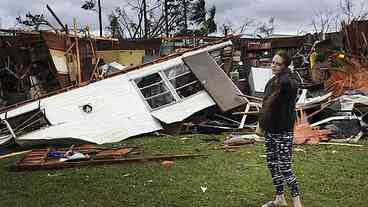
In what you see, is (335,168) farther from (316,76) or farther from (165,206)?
(316,76)

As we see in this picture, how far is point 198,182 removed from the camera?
6039 millimetres

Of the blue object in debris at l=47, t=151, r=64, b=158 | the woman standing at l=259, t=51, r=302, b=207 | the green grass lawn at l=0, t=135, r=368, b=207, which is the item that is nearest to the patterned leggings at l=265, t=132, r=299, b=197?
the woman standing at l=259, t=51, r=302, b=207

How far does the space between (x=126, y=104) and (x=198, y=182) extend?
5130 mm

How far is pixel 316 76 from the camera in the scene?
14.9 m

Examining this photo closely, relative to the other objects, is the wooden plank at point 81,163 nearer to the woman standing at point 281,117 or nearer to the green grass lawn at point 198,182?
Answer: the green grass lawn at point 198,182

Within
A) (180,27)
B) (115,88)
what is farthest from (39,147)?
(180,27)

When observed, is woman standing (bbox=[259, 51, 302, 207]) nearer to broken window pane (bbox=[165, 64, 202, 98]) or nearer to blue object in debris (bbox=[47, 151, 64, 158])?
blue object in debris (bbox=[47, 151, 64, 158])

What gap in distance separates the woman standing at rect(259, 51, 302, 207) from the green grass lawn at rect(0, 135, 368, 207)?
68 cm

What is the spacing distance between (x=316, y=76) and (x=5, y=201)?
1168 centimetres

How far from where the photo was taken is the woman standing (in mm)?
4395

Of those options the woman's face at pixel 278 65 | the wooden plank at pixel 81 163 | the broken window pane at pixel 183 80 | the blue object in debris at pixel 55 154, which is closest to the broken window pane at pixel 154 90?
the broken window pane at pixel 183 80

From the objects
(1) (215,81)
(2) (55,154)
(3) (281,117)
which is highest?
(3) (281,117)

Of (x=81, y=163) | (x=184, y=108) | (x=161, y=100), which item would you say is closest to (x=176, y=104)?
(x=184, y=108)

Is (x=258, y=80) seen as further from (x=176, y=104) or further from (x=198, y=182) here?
(x=198, y=182)
